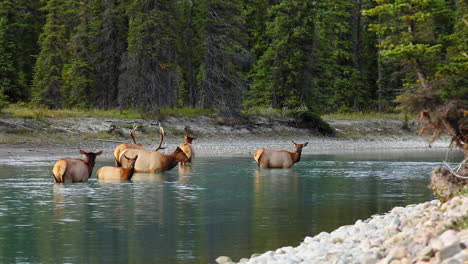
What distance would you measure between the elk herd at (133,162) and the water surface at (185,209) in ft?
1.43

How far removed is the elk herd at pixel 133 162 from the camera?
71.2 ft

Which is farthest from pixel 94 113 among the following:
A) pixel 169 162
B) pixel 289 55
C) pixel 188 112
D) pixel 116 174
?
pixel 116 174

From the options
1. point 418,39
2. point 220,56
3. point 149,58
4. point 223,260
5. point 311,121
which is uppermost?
point 220,56

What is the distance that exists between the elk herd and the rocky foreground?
10.7m

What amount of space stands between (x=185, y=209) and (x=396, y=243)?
25.5 feet

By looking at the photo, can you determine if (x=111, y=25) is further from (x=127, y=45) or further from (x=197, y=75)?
(x=197, y=75)

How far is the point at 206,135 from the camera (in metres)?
41.9

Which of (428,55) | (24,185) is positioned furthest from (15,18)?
(428,55)

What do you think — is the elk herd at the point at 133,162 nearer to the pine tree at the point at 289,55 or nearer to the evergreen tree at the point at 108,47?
the evergreen tree at the point at 108,47

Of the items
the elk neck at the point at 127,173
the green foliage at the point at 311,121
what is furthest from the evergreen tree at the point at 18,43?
the elk neck at the point at 127,173

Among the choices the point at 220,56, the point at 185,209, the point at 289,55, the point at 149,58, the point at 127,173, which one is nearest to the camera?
the point at 185,209

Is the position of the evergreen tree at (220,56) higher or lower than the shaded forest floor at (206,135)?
higher

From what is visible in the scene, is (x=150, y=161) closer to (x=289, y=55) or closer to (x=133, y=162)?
(x=133, y=162)

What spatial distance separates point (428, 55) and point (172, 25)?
1094 inches
